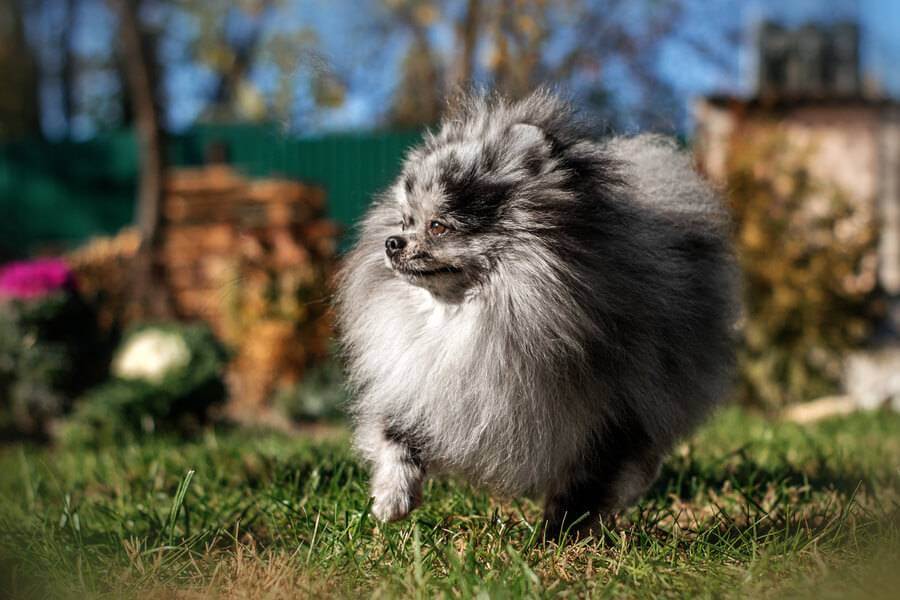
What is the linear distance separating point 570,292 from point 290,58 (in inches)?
381

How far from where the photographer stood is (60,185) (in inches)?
591

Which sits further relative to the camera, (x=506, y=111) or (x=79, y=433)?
(x=79, y=433)

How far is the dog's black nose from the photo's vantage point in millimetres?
2914

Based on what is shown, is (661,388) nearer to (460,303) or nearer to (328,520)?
(460,303)

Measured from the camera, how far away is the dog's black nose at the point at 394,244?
2.91 m

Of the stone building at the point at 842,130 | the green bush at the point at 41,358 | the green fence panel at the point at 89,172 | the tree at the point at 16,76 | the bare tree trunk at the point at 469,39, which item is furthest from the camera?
the tree at the point at 16,76

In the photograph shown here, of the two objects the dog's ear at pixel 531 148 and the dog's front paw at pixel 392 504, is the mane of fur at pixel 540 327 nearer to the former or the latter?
the dog's ear at pixel 531 148

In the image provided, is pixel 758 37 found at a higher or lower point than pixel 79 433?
higher

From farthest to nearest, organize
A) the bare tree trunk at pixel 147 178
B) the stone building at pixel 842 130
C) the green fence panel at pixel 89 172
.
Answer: the green fence panel at pixel 89 172 < the stone building at pixel 842 130 < the bare tree trunk at pixel 147 178

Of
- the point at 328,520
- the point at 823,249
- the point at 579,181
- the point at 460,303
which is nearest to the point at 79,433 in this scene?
the point at 328,520

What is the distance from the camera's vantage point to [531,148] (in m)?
2.94

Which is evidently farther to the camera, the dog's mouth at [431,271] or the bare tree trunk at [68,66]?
the bare tree trunk at [68,66]

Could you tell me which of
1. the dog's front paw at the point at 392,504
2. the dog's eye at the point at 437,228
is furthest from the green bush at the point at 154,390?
the dog's eye at the point at 437,228

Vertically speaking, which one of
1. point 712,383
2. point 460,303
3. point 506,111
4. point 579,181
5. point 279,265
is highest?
point 506,111
